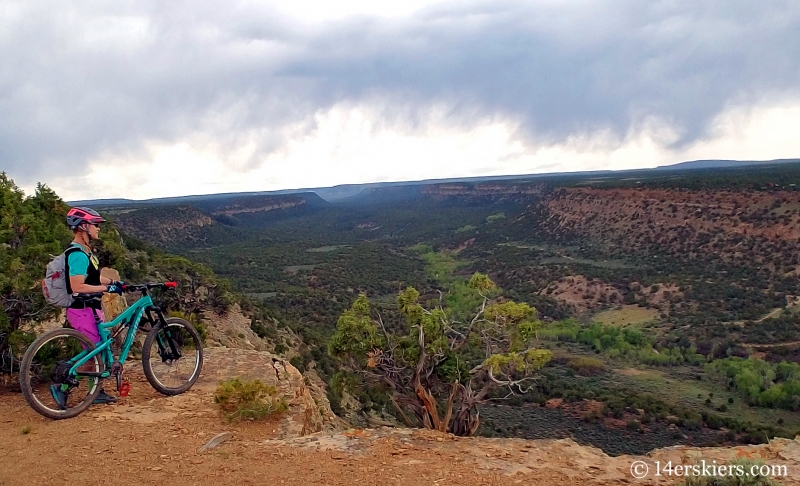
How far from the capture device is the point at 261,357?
8.84 m

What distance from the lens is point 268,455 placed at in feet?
17.7

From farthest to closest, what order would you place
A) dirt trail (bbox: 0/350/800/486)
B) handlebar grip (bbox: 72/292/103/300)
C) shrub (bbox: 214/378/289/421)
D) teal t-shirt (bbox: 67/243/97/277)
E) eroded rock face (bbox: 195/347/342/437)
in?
eroded rock face (bbox: 195/347/342/437) < shrub (bbox: 214/378/289/421) < handlebar grip (bbox: 72/292/103/300) < teal t-shirt (bbox: 67/243/97/277) < dirt trail (bbox: 0/350/800/486)

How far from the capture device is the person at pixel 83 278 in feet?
18.7

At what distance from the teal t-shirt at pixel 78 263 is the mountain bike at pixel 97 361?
301 mm

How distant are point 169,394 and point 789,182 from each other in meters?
67.5

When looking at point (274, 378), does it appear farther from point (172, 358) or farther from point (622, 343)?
point (622, 343)

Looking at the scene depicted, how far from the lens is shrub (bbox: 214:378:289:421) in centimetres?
623

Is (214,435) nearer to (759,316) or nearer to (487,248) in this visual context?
(759,316)

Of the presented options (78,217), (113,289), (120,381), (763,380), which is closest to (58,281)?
(113,289)

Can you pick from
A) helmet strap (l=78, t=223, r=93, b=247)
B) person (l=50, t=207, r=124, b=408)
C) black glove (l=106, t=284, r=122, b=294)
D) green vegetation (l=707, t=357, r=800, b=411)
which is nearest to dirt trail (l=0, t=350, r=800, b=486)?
person (l=50, t=207, r=124, b=408)

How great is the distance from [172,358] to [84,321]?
1.22 metres

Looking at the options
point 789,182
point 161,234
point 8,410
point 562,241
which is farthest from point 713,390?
point 161,234

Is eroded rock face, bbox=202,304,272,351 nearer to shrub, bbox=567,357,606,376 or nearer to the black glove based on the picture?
the black glove

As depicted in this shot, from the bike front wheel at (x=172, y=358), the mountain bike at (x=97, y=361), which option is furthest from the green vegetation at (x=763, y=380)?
the mountain bike at (x=97, y=361)
